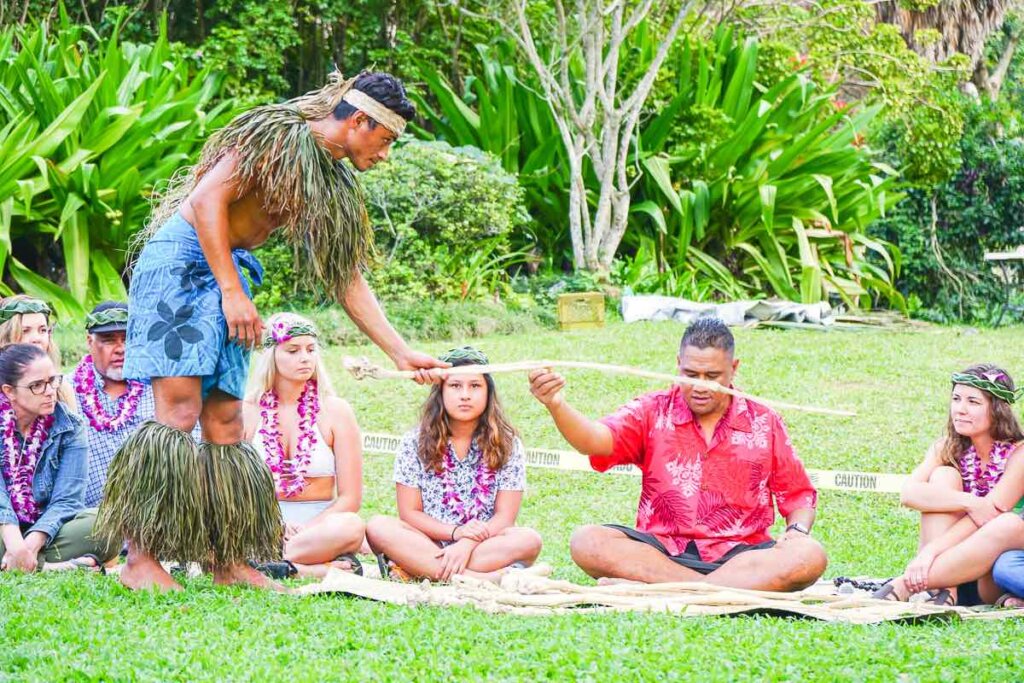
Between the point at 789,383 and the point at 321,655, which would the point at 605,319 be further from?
the point at 321,655

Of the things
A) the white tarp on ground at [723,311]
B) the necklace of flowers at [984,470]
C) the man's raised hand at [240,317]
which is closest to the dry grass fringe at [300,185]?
the man's raised hand at [240,317]

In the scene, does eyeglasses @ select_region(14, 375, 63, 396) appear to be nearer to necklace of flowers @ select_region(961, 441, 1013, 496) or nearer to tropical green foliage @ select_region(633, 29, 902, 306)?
necklace of flowers @ select_region(961, 441, 1013, 496)

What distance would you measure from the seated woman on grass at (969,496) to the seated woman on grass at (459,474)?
1.42 meters

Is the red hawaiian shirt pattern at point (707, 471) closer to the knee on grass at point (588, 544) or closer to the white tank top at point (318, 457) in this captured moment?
the knee on grass at point (588, 544)

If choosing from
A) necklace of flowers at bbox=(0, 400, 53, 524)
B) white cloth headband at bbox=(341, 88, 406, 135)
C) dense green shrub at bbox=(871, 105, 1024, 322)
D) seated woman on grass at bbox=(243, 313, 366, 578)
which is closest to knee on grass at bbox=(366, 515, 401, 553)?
seated woman on grass at bbox=(243, 313, 366, 578)

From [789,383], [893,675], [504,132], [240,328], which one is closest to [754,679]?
[893,675]

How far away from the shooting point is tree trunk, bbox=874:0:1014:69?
18.2m

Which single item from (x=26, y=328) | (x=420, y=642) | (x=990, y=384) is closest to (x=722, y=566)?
(x=990, y=384)

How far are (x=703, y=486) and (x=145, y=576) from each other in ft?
6.34

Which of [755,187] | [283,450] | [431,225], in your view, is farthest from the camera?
[755,187]

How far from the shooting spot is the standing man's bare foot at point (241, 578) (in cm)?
443

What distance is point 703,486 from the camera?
4.86 meters

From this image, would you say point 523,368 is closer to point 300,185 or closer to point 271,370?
point 300,185

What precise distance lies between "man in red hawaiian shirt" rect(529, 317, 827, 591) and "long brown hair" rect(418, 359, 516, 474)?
1.45 feet
